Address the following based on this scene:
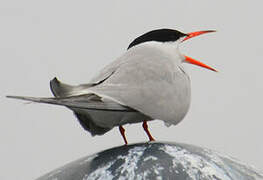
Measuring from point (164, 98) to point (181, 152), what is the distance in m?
0.36

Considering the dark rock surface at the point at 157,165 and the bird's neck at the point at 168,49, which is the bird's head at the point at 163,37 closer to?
the bird's neck at the point at 168,49

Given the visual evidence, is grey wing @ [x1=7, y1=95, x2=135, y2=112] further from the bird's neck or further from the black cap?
the black cap

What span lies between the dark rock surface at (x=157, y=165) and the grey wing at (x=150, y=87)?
0.24 metres

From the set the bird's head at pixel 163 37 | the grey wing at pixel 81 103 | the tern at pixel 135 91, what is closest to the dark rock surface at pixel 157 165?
the tern at pixel 135 91

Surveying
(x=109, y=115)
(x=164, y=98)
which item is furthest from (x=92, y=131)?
(x=164, y=98)

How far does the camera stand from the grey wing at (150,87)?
3416mm

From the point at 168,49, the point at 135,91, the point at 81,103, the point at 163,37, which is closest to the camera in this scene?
the point at 81,103

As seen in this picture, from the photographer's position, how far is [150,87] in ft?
11.5

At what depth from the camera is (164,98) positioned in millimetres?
3527

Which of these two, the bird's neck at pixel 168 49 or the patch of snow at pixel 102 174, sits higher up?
the bird's neck at pixel 168 49

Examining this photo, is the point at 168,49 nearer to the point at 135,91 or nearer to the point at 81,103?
the point at 135,91

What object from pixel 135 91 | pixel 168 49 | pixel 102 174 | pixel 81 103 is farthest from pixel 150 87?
pixel 102 174

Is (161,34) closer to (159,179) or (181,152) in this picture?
(181,152)

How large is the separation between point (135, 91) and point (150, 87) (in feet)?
0.38
